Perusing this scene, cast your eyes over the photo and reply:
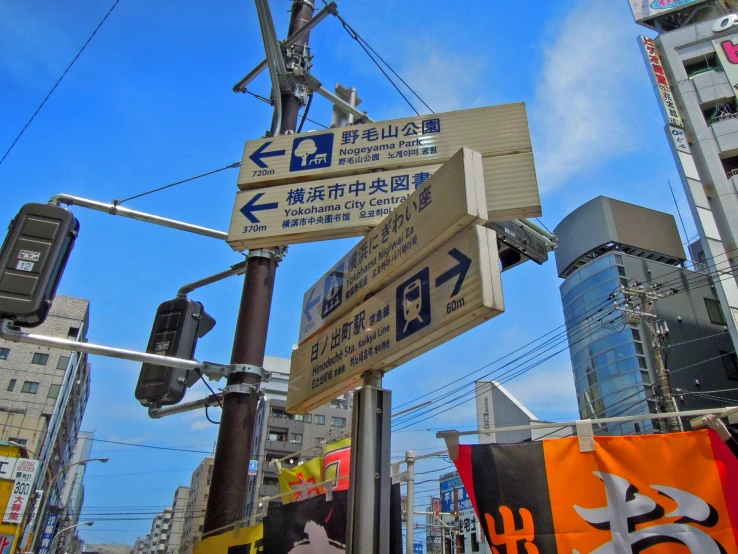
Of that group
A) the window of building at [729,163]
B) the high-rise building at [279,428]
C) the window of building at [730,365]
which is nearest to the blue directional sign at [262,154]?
the window of building at [729,163]

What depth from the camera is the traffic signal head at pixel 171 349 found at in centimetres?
593

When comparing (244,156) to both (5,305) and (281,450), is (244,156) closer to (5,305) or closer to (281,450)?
(5,305)

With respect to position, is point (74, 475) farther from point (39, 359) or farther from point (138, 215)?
point (138, 215)

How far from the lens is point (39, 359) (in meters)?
54.0

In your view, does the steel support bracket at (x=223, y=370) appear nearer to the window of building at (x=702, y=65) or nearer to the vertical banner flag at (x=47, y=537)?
the window of building at (x=702, y=65)

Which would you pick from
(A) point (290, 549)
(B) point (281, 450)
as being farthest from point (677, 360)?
(A) point (290, 549)

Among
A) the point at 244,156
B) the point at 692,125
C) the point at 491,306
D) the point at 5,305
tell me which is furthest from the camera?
the point at 692,125

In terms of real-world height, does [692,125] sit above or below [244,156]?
above

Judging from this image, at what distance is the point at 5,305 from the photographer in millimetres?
4645

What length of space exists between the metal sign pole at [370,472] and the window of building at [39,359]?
61.1 metres

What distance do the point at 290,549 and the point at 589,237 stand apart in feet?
147

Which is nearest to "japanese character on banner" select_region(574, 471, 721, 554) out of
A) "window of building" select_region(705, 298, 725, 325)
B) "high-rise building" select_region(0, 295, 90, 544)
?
"window of building" select_region(705, 298, 725, 325)

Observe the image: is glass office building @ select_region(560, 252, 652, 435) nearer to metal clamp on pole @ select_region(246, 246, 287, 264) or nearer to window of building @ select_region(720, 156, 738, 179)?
window of building @ select_region(720, 156, 738, 179)

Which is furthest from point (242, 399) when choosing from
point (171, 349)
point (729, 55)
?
point (729, 55)
